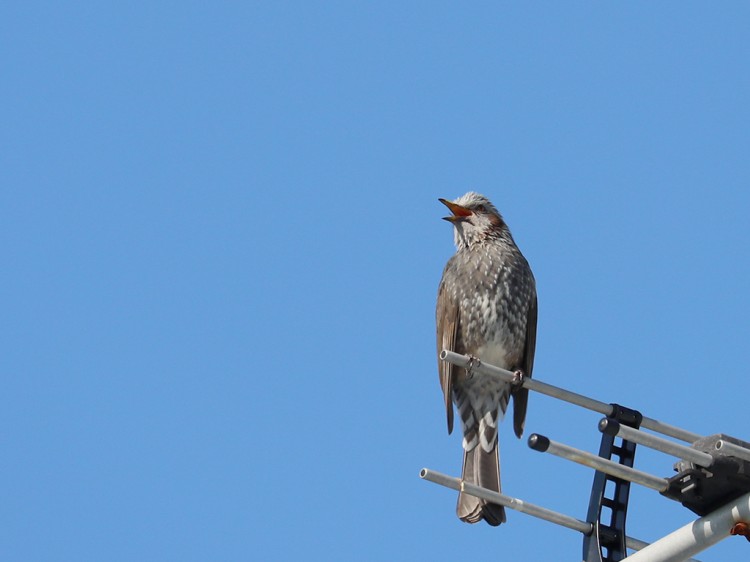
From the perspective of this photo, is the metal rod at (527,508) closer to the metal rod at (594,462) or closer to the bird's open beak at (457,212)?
the metal rod at (594,462)

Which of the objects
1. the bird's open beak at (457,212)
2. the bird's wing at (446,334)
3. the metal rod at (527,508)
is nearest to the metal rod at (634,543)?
the metal rod at (527,508)

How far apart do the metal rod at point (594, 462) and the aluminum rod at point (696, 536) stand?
368mm

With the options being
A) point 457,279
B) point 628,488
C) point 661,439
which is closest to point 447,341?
point 457,279

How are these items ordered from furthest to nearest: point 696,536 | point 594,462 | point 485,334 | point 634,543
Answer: point 485,334, point 634,543, point 594,462, point 696,536

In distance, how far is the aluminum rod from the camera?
14.4 ft

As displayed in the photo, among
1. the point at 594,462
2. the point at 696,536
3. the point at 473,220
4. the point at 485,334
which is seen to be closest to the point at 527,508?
the point at 594,462

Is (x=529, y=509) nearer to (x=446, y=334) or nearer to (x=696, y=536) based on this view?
(x=696, y=536)

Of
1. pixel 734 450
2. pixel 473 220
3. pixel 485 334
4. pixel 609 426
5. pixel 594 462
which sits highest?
pixel 473 220

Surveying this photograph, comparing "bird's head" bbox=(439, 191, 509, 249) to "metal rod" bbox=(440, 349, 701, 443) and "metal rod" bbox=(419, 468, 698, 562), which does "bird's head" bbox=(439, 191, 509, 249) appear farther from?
"metal rod" bbox=(419, 468, 698, 562)

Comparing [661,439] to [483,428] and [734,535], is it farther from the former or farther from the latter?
[483,428]

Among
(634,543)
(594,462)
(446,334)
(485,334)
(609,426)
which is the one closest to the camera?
(594,462)

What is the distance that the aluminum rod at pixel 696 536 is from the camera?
439 cm

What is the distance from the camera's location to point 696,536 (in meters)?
4.41

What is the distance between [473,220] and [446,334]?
1097 mm
